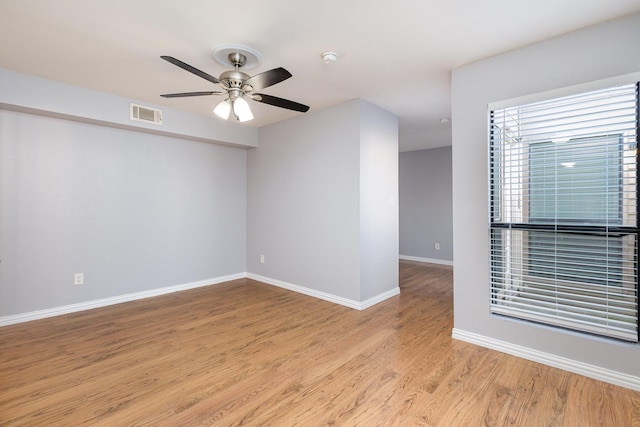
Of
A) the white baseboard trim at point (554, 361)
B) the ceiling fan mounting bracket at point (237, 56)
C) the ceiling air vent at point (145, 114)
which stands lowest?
the white baseboard trim at point (554, 361)

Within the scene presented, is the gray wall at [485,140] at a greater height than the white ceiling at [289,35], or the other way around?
the white ceiling at [289,35]

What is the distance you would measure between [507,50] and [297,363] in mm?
2958

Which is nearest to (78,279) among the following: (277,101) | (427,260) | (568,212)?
(277,101)

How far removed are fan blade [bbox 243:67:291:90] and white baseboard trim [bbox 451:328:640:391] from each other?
101 inches

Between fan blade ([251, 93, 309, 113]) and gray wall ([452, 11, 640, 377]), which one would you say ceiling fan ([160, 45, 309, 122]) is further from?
gray wall ([452, 11, 640, 377])

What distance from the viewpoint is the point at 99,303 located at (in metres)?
3.69

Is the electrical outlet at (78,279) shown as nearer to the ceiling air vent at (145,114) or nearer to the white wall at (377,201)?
the ceiling air vent at (145,114)

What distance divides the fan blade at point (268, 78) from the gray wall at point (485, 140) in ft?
5.25

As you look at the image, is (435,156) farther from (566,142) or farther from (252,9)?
(252,9)

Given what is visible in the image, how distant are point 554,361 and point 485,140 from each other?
1.77m

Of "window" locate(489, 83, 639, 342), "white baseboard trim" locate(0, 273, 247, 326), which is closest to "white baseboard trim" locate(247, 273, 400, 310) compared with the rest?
"white baseboard trim" locate(0, 273, 247, 326)

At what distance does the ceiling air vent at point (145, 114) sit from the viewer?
3.65m

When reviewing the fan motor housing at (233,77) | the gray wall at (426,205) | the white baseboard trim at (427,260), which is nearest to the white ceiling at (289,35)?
the fan motor housing at (233,77)

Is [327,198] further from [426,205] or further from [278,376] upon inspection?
[426,205]
